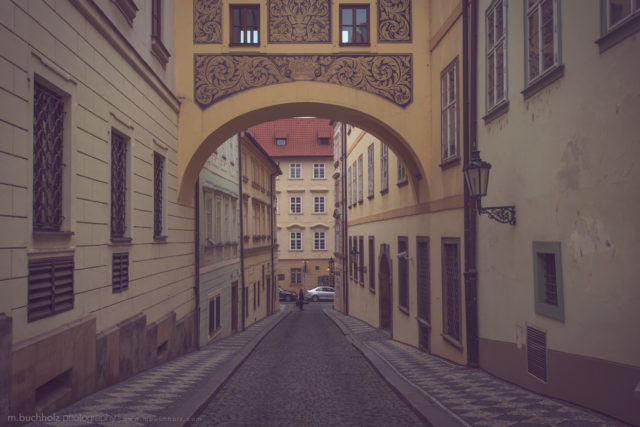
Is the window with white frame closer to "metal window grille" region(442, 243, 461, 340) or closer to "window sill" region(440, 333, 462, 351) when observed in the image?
"metal window grille" region(442, 243, 461, 340)

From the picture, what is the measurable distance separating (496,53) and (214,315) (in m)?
12.5

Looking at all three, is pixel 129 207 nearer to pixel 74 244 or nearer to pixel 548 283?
pixel 74 244

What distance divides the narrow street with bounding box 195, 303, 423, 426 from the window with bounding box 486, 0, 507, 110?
5063mm

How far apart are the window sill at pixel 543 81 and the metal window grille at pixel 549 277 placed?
Answer: 220cm

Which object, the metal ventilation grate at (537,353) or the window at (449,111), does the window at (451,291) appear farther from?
the metal ventilation grate at (537,353)

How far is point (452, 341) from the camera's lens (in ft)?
38.9

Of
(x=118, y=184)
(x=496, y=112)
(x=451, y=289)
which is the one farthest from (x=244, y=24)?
(x=451, y=289)

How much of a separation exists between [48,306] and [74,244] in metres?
0.98

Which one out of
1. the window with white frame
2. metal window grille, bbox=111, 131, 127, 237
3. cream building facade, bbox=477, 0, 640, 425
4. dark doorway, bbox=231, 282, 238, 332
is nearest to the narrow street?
cream building facade, bbox=477, 0, 640, 425

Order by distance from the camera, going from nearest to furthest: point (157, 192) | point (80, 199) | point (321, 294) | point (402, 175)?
point (80, 199) < point (157, 192) < point (402, 175) < point (321, 294)

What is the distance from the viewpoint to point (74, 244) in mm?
7195

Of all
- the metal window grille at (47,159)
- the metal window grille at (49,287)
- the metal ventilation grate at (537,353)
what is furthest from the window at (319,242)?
the metal window grille at (47,159)

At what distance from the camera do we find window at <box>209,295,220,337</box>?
18.2m

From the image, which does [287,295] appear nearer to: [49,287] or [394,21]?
[394,21]
